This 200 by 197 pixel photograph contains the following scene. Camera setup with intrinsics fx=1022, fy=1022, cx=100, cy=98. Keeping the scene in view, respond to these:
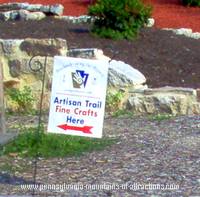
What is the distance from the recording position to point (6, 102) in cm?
1396

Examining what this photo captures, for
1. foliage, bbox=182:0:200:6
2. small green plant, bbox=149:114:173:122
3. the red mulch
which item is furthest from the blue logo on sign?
foliage, bbox=182:0:200:6

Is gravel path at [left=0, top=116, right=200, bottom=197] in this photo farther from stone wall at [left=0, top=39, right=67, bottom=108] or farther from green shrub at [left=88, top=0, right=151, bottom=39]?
green shrub at [left=88, top=0, right=151, bottom=39]

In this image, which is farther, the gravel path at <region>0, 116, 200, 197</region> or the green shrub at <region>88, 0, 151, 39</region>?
the green shrub at <region>88, 0, 151, 39</region>

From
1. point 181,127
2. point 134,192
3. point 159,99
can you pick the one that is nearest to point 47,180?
point 134,192

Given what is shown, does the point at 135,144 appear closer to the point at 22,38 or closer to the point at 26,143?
the point at 26,143

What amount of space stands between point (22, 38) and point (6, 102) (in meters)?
2.59

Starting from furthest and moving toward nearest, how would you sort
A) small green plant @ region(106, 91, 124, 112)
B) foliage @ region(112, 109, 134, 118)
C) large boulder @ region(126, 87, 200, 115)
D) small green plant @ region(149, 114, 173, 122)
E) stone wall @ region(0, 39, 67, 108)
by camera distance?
stone wall @ region(0, 39, 67, 108), small green plant @ region(106, 91, 124, 112), large boulder @ region(126, 87, 200, 115), foliage @ region(112, 109, 134, 118), small green plant @ region(149, 114, 173, 122)

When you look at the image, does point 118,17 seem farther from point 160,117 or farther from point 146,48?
point 160,117

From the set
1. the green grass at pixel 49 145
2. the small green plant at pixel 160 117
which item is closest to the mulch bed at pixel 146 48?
the small green plant at pixel 160 117

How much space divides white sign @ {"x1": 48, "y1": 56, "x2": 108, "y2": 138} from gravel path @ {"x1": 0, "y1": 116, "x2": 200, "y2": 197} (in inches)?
23.6

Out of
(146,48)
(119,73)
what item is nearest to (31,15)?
(146,48)

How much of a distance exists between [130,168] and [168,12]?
1434 cm

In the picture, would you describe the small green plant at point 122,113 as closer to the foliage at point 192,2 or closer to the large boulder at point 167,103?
the large boulder at point 167,103

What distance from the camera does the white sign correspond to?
8.80 metres
